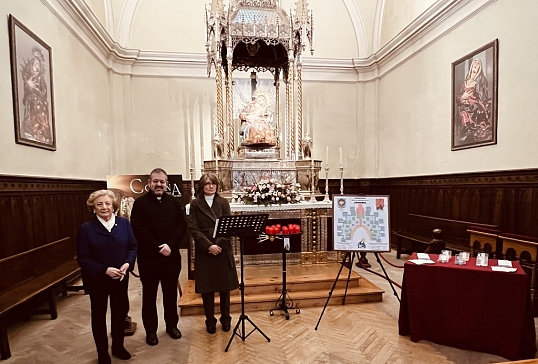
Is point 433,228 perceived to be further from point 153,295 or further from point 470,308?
point 153,295

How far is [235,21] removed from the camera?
642 cm

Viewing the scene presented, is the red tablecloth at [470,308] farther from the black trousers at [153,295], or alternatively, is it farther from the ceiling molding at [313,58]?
the ceiling molding at [313,58]

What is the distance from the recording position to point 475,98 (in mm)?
5887

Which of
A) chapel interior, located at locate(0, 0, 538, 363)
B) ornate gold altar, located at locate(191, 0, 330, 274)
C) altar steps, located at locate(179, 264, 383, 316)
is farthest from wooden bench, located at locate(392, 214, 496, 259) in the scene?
ornate gold altar, located at locate(191, 0, 330, 274)

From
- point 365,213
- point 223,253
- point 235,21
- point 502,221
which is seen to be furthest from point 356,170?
point 223,253

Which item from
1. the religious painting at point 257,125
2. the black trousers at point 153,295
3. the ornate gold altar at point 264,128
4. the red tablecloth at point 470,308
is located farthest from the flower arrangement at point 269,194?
the red tablecloth at point 470,308

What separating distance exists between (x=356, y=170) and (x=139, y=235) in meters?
7.87

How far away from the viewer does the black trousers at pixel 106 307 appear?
10.2ft

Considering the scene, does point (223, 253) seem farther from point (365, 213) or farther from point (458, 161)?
point (458, 161)

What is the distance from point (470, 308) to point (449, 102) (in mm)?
4664

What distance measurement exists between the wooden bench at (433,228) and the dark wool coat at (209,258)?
4.28m

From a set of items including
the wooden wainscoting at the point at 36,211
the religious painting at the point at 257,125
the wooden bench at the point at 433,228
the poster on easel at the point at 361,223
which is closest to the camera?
the poster on easel at the point at 361,223

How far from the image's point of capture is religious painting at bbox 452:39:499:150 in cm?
548

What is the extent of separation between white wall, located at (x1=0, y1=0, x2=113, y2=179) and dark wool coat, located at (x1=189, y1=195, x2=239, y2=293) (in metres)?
2.82
